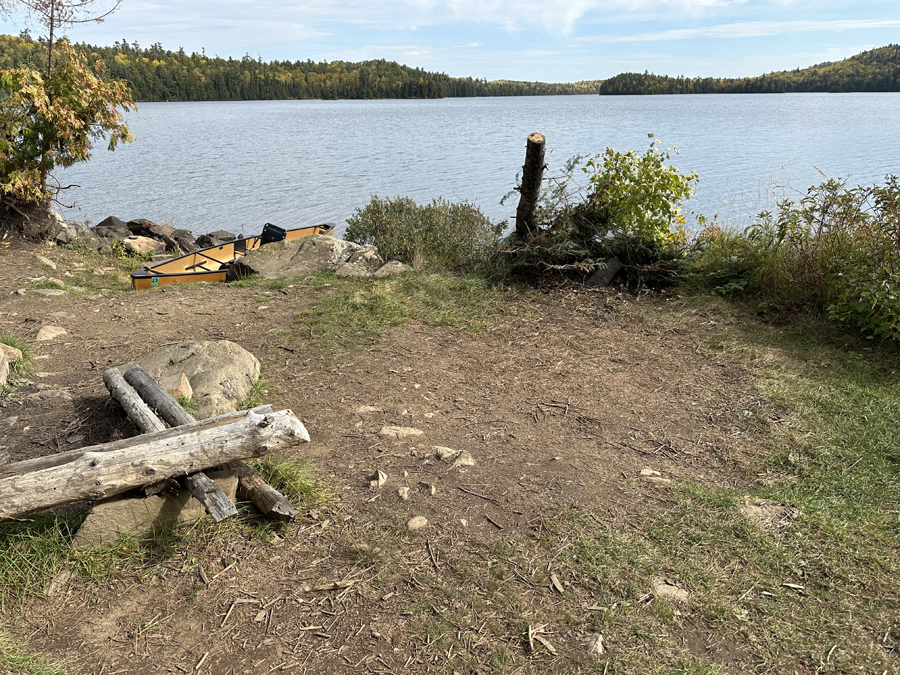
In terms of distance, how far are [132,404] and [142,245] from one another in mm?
9408

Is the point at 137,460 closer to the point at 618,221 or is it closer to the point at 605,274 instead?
the point at 605,274

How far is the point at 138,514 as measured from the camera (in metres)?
3.35

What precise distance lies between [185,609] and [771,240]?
756cm

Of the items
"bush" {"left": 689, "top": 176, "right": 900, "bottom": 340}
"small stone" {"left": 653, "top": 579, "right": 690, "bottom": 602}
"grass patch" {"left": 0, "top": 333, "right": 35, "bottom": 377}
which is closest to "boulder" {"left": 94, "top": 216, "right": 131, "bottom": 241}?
"grass patch" {"left": 0, "top": 333, "right": 35, "bottom": 377}

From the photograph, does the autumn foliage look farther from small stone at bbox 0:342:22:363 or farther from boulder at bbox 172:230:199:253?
small stone at bbox 0:342:22:363

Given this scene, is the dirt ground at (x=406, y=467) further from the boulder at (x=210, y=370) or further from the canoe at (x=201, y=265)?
the canoe at (x=201, y=265)

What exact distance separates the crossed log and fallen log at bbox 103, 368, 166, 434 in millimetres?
120

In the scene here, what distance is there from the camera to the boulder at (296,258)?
9523mm

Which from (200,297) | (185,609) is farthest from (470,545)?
(200,297)

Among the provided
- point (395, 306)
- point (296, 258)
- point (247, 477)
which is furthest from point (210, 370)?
point (296, 258)

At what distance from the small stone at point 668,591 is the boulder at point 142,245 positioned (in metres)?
11.8

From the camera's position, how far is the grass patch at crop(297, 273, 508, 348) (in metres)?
6.85

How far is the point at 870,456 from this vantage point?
4.29 meters

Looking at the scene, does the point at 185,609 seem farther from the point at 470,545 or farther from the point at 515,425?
the point at 515,425
